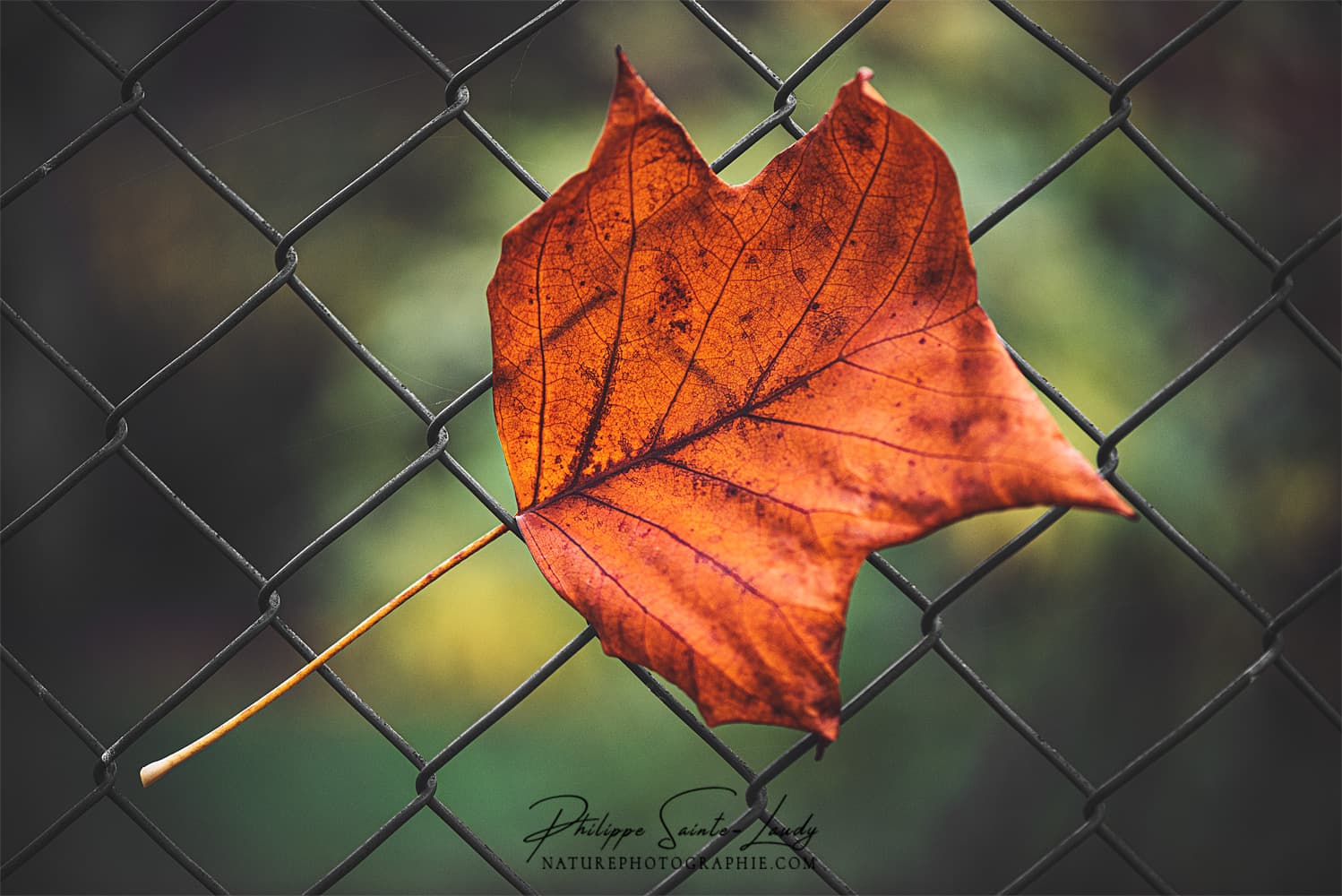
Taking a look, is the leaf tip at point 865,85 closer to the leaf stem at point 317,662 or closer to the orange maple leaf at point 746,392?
the orange maple leaf at point 746,392

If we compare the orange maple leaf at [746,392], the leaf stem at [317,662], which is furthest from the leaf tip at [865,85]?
the leaf stem at [317,662]

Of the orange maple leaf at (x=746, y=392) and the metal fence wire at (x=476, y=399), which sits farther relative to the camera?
the metal fence wire at (x=476, y=399)

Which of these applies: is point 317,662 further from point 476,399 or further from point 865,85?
point 865,85

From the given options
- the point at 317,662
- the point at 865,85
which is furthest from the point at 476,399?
the point at 865,85

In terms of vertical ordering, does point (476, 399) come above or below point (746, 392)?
above

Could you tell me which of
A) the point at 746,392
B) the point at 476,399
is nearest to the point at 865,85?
the point at 746,392

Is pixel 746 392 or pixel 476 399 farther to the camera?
pixel 476 399

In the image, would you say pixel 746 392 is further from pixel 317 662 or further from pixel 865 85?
pixel 317 662

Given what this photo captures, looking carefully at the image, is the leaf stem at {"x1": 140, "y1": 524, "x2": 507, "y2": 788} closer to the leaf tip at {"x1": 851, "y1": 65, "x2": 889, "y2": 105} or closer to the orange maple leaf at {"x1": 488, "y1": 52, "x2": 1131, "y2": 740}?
the orange maple leaf at {"x1": 488, "y1": 52, "x2": 1131, "y2": 740}

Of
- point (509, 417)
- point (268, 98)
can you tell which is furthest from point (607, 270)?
point (268, 98)
